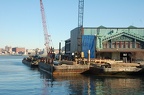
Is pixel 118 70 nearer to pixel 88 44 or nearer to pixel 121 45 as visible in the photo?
pixel 121 45

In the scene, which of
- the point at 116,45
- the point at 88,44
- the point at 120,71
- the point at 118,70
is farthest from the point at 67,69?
the point at 116,45

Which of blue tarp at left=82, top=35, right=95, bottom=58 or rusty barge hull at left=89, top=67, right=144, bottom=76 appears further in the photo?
blue tarp at left=82, top=35, right=95, bottom=58

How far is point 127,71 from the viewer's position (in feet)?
255

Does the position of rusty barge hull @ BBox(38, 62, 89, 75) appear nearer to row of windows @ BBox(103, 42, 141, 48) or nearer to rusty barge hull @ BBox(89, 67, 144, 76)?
rusty barge hull @ BBox(89, 67, 144, 76)

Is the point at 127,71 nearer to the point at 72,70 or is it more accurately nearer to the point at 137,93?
the point at 72,70

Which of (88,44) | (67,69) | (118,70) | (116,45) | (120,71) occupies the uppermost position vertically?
(88,44)

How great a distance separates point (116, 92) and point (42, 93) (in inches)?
512

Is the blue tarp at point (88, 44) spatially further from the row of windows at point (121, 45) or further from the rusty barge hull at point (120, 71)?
the rusty barge hull at point (120, 71)

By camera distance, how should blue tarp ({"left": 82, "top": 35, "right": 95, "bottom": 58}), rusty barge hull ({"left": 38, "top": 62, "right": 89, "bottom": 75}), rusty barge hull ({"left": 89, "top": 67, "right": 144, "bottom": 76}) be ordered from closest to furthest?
rusty barge hull ({"left": 89, "top": 67, "right": 144, "bottom": 76}) → rusty barge hull ({"left": 38, "top": 62, "right": 89, "bottom": 75}) → blue tarp ({"left": 82, "top": 35, "right": 95, "bottom": 58})

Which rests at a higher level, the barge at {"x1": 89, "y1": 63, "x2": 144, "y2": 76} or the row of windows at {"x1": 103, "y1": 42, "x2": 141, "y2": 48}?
Result: the row of windows at {"x1": 103, "y1": 42, "x2": 141, "y2": 48}

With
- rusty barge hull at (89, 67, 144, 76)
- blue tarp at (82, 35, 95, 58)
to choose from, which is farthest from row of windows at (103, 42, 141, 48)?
rusty barge hull at (89, 67, 144, 76)

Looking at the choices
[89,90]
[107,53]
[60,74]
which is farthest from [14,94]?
[107,53]

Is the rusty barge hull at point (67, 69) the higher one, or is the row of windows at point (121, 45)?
the row of windows at point (121, 45)

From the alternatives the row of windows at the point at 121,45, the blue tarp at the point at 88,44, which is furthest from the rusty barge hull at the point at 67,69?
the row of windows at the point at 121,45
